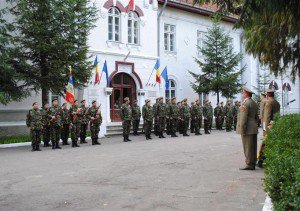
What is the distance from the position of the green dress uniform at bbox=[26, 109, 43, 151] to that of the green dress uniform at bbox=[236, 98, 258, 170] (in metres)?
8.52

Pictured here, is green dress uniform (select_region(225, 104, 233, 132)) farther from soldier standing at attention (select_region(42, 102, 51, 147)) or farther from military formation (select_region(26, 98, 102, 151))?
soldier standing at attention (select_region(42, 102, 51, 147))

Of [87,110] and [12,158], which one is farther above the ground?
[87,110]

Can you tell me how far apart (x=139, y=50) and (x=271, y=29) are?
15.5m

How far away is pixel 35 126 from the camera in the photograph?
618 inches

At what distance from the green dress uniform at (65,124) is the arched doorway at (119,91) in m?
6.39

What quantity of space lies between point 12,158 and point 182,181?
680 cm

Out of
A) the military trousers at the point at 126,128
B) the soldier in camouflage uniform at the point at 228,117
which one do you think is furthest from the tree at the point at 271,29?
the soldier in camouflage uniform at the point at 228,117

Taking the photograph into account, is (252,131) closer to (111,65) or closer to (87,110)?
(87,110)

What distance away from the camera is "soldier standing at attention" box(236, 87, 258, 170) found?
987cm

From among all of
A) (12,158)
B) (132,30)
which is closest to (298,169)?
(12,158)

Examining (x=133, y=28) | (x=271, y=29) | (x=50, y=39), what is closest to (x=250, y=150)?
(x=271, y=29)

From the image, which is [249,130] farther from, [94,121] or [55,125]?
[94,121]

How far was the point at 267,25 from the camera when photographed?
34.3ft

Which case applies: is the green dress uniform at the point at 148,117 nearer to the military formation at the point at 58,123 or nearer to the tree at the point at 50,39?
the military formation at the point at 58,123
